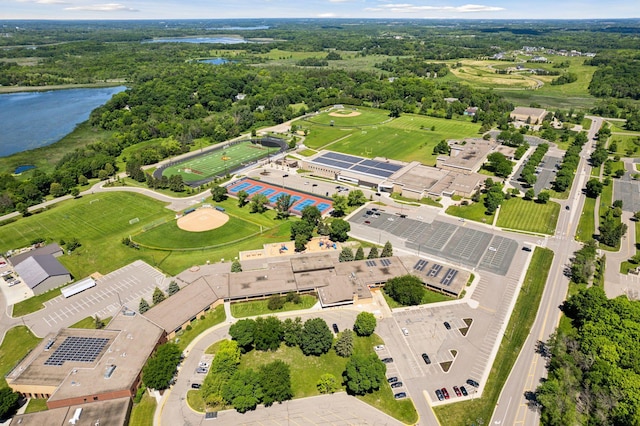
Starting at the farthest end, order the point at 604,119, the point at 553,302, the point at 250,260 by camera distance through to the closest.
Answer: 1. the point at 604,119
2. the point at 250,260
3. the point at 553,302

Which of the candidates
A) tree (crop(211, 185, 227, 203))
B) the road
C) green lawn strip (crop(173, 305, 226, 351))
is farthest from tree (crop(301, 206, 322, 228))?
the road

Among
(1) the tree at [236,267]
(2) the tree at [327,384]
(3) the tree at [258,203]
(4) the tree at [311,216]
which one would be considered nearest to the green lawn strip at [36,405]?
(1) the tree at [236,267]

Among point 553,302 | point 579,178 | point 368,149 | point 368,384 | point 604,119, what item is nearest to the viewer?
point 368,384

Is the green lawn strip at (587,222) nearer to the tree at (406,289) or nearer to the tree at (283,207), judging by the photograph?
the tree at (406,289)

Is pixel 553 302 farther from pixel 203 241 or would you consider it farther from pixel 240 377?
pixel 203 241

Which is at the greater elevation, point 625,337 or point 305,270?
point 625,337

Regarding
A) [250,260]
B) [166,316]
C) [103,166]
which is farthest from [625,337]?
[103,166]

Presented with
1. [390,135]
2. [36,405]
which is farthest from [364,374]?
[390,135]

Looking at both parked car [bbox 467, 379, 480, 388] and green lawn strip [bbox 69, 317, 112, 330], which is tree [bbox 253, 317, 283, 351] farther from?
parked car [bbox 467, 379, 480, 388]
